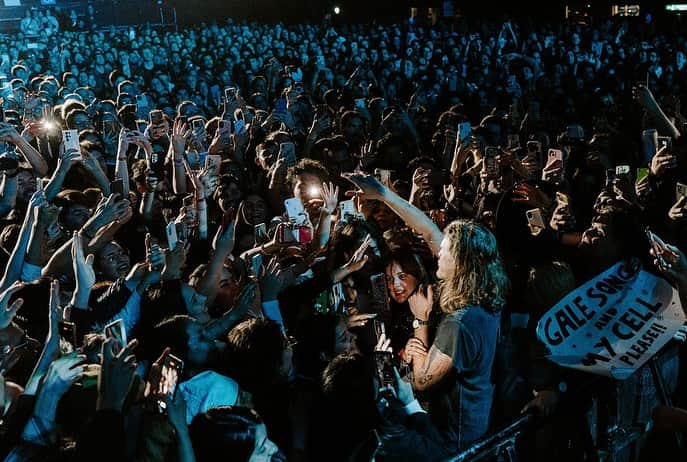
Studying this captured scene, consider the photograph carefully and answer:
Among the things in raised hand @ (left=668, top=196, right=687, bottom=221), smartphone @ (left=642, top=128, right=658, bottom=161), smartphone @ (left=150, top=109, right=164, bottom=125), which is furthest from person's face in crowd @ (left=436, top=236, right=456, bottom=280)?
smartphone @ (left=150, top=109, right=164, bottom=125)

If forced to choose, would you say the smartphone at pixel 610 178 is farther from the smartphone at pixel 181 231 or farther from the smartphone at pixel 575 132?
the smartphone at pixel 181 231

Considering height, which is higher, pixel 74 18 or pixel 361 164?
pixel 74 18

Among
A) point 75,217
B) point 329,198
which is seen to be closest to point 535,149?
point 329,198

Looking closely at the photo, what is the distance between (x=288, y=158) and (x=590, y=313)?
3.77 metres

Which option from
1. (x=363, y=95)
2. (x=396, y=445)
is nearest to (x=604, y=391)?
(x=396, y=445)

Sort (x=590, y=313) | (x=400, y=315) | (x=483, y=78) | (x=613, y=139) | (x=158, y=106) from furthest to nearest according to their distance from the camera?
(x=483, y=78) → (x=158, y=106) → (x=613, y=139) → (x=400, y=315) → (x=590, y=313)

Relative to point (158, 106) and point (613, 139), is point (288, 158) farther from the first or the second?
point (158, 106)

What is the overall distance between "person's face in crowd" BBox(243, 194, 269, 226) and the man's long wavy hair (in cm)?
260

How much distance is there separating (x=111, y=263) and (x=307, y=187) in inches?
63.1

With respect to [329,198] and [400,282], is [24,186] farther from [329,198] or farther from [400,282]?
[400,282]

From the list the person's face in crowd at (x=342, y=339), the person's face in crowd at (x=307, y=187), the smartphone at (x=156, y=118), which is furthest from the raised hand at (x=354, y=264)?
the smartphone at (x=156, y=118)

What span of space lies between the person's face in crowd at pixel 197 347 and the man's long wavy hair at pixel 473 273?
108 cm

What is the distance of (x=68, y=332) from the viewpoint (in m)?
3.25

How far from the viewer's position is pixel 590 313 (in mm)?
3127
